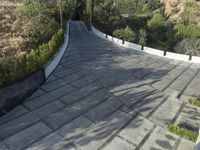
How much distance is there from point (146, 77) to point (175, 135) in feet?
23.8

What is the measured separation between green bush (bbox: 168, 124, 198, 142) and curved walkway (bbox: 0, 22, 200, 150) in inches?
10.3

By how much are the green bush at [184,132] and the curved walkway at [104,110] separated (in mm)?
261

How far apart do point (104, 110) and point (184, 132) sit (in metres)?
4.09

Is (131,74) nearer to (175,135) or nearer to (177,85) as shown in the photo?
(177,85)

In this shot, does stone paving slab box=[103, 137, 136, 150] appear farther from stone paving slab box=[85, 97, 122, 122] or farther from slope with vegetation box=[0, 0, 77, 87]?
slope with vegetation box=[0, 0, 77, 87]

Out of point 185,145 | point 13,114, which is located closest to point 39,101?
point 13,114

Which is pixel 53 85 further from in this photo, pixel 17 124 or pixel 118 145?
pixel 118 145

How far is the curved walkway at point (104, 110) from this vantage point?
9383mm

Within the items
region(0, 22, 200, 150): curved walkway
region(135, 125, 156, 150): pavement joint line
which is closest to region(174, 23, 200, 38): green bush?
region(0, 22, 200, 150): curved walkway

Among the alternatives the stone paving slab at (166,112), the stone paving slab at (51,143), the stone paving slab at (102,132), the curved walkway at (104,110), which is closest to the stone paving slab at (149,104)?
the curved walkway at (104,110)

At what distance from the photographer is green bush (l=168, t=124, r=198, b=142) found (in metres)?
9.85

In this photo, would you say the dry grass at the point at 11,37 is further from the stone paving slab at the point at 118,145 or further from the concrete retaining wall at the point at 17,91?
the stone paving slab at the point at 118,145

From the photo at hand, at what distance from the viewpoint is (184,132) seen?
10.0 metres

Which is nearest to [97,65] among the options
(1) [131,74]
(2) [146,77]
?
(1) [131,74]
